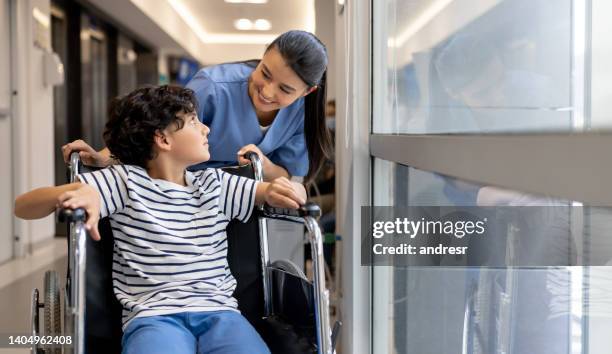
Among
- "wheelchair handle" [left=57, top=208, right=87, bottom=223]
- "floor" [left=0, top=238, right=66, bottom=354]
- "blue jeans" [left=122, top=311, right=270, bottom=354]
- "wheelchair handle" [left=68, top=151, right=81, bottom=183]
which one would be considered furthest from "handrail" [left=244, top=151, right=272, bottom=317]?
"floor" [left=0, top=238, right=66, bottom=354]

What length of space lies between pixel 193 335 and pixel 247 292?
0.98 ft

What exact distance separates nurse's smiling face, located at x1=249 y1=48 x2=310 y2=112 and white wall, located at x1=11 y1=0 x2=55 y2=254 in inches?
149

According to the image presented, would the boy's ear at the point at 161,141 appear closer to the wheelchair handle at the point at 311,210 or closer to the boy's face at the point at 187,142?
the boy's face at the point at 187,142

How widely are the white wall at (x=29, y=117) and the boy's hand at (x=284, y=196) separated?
4.14 m

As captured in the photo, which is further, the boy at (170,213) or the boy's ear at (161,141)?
the boy's ear at (161,141)

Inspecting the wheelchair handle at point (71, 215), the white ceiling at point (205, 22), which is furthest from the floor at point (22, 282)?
the white ceiling at point (205, 22)

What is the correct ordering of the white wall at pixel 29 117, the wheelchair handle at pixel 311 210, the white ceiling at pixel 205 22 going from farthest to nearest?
the white ceiling at pixel 205 22 → the white wall at pixel 29 117 → the wheelchair handle at pixel 311 210

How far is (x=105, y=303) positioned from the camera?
162 cm

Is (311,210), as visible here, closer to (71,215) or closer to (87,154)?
(71,215)

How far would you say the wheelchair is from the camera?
4.25 feet

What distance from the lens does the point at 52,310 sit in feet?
4.91

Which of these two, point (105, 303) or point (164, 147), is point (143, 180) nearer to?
point (164, 147)

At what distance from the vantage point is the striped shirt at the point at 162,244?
153cm

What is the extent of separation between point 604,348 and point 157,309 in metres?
0.92
